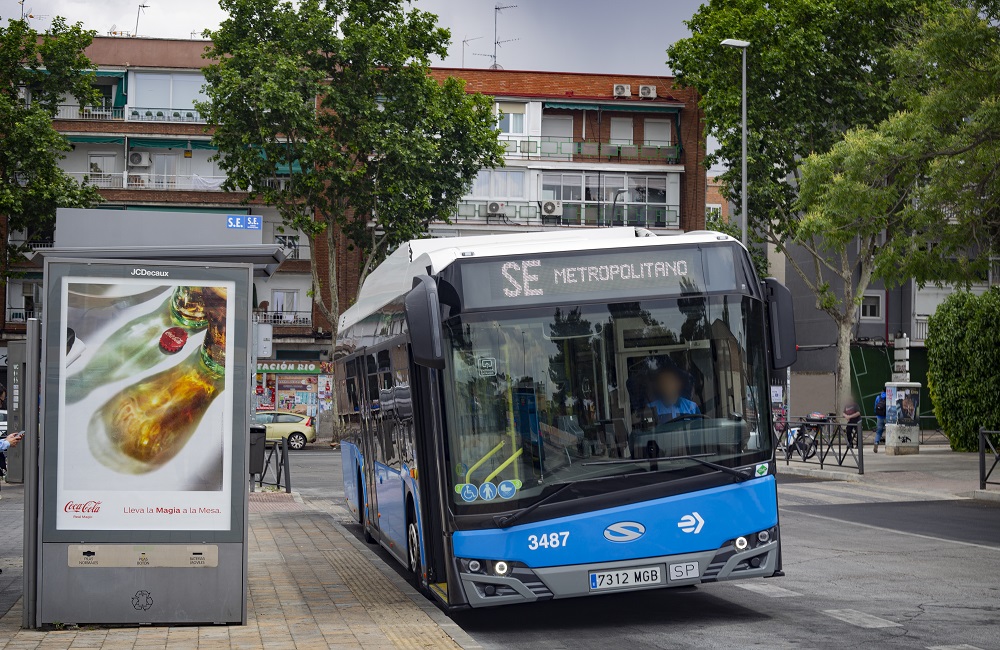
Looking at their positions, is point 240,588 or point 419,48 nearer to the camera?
point 240,588

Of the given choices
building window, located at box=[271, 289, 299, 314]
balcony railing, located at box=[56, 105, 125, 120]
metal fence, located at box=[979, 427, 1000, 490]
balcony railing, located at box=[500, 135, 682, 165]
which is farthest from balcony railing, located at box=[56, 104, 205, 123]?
metal fence, located at box=[979, 427, 1000, 490]

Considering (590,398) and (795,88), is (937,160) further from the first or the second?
(795,88)

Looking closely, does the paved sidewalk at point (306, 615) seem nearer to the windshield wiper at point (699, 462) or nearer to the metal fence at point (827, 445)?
the windshield wiper at point (699, 462)

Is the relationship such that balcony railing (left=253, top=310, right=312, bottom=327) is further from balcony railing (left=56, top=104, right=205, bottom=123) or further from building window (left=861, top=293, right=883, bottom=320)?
building window (left=861, top=293, right=883, bottom=320)

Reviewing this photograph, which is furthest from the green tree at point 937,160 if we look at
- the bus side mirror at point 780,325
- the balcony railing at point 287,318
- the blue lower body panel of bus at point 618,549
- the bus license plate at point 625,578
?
the balcony railing at point 287,318

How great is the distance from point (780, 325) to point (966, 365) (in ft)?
86.4

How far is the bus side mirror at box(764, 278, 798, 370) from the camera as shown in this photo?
9.34 m

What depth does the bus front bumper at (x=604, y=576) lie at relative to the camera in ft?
28.7

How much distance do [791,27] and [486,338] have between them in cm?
3680

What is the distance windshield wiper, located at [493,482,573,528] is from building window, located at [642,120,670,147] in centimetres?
4964

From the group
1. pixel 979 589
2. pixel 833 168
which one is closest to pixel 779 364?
pixel 979 589

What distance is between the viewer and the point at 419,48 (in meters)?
44.9

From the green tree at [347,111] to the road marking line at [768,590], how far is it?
33.6 m

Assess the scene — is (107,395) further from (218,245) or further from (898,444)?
(898,444)
